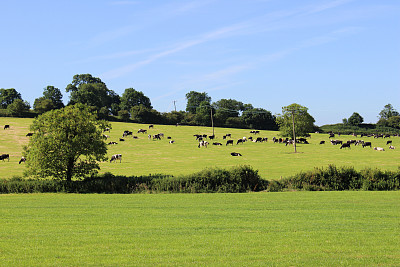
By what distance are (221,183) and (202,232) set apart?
652 inches

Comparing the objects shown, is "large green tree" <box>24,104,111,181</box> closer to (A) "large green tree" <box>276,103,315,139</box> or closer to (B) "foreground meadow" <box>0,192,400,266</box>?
(B) "foreground meadow" <box>0,192,400,266</box>

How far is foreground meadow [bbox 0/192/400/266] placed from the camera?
12078mm

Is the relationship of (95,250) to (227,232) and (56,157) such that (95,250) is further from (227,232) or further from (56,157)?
(56,157)

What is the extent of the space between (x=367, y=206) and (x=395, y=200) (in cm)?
380

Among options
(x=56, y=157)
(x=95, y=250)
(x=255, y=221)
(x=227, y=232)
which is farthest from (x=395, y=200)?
(x=56, y=157)

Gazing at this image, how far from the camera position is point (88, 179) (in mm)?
33188

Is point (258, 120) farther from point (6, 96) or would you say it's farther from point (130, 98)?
point (6, 96)

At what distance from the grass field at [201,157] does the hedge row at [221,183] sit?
740 centimetres

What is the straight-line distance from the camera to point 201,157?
63.3 metres

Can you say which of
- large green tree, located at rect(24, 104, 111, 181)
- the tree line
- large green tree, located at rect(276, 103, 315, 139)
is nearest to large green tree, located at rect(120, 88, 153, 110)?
the tree line

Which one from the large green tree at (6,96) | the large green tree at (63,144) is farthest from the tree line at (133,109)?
the large green tree at (63,144)

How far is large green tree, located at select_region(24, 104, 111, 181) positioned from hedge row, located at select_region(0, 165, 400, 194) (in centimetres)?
158

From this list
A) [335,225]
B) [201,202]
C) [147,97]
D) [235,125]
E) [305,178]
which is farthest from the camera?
[147,97]

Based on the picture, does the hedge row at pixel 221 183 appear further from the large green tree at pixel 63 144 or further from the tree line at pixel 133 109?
the tree line at pixel 133 109
